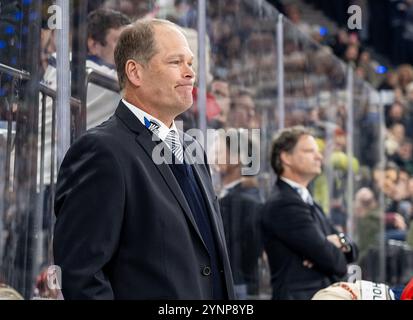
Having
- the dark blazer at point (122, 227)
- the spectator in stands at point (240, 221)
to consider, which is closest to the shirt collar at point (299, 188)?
the spectator in stands at point (240, 221)

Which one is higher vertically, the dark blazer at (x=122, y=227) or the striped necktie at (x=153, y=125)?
the striped necktie at (x=153, y=125)

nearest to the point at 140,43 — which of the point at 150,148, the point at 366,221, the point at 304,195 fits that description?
the point at 150,148

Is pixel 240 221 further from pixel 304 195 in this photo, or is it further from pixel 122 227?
pixel 122 227

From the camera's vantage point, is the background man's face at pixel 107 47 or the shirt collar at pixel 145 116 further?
the background man's face at pixel 107 47

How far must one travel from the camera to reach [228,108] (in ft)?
19.1

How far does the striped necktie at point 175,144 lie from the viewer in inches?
130

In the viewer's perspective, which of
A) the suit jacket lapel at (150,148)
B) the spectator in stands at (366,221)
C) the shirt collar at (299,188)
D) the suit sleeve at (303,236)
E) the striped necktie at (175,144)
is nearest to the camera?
the suit jacket lapel at (150,148)

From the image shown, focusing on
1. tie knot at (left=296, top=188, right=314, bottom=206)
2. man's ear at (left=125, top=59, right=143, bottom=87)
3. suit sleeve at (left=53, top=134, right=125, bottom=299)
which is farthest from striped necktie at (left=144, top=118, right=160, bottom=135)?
tie knot at (left=296, top=188, right=314, bottom=206)

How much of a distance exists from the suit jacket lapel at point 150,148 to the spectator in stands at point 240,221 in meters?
2.39

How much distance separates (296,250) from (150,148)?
2528mm

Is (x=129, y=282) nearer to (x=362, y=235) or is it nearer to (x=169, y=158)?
(x=169, y=158)

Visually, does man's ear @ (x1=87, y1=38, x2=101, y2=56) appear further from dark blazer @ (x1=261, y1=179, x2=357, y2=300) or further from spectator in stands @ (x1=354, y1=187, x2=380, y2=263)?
spectator in stands @ (x1=354, y1=187, x2=380, y2=263)

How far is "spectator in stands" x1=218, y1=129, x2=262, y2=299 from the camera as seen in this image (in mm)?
5801

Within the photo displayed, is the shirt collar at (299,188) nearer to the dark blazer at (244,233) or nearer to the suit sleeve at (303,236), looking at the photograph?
the suit sleeve at (303,236)
